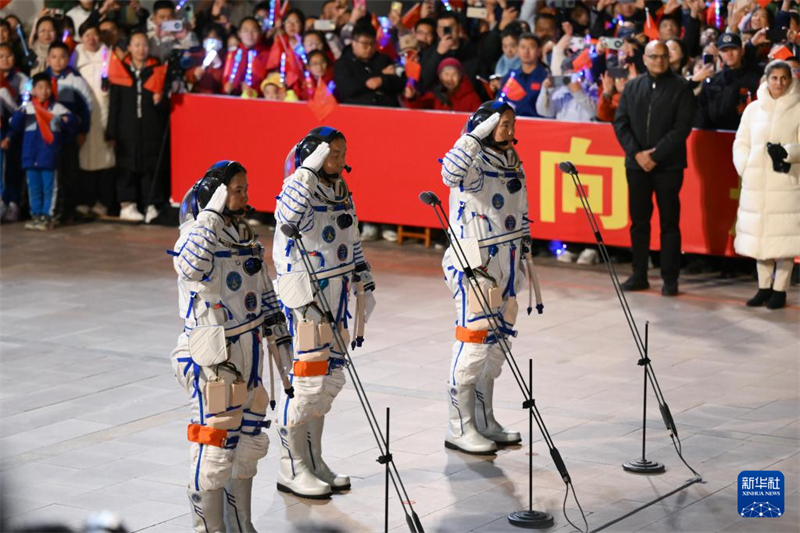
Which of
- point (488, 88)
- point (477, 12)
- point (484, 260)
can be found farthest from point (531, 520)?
point (477, 12)

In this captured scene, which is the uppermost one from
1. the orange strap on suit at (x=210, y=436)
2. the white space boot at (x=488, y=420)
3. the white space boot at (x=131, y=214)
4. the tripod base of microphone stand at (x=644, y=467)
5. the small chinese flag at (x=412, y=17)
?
the small chinese flag at (x=412, y=17)

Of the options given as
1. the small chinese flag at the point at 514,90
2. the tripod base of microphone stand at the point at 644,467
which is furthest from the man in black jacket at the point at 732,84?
the tripod base of microphone stand at the point at 644,467

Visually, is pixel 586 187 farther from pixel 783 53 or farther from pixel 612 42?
pixel 783 53

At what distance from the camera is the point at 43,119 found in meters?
17.5

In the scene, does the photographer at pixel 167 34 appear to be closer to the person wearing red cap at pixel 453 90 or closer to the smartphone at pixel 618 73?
the person wearing red cap at pixel 453 90

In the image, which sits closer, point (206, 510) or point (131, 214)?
point (206, 510)

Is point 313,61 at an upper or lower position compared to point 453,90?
upper

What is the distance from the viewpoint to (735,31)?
1527 cm

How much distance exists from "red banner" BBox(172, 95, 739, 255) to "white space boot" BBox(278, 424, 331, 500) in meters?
7.37

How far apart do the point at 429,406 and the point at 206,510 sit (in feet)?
10.9

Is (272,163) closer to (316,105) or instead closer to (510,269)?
(316,105)

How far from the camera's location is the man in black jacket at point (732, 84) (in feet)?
47.1

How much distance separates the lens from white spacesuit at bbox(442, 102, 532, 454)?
929 cm

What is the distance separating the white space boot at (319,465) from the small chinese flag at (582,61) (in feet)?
25.6
